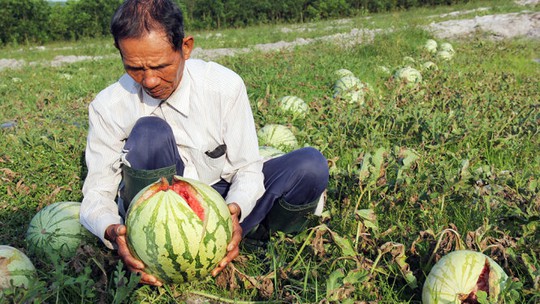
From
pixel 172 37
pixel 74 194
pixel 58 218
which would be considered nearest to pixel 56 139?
pixel 74 194

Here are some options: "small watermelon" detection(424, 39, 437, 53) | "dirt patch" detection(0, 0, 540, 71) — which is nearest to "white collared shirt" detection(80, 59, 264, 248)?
"small watermelon" detection(424, 39, 437, 53)

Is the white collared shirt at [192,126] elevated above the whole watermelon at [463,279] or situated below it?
above

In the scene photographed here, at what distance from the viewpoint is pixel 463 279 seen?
1921 millimetres

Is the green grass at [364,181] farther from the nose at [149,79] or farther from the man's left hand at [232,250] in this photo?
the nose at [149,79]

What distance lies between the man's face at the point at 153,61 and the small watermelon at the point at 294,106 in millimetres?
2518

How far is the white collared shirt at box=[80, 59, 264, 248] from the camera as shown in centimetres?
243

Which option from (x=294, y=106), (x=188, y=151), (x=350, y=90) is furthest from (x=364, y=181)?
(x=350, y=90)

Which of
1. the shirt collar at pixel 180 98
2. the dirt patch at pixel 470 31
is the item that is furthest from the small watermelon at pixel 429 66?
the shirt collar at pixel 180 98

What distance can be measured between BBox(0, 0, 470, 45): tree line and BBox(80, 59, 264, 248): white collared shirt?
14.9m

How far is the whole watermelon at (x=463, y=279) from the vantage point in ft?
6.30

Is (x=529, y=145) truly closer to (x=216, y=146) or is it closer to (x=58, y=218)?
(x=216, y=146)

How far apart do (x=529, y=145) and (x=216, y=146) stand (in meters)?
2.55

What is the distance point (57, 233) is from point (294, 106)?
269 cm

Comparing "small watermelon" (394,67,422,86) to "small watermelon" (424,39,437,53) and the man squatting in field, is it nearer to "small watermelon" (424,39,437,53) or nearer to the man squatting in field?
"small watermelon" (424,39,437,53)
